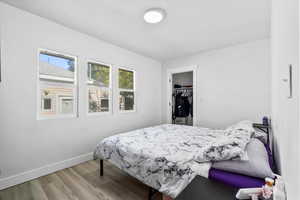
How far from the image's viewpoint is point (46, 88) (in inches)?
85.5

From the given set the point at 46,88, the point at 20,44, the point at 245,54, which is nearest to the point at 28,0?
the point at 20,44

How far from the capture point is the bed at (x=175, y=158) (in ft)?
3.24

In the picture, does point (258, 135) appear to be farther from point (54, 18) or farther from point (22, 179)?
point (54, 18)

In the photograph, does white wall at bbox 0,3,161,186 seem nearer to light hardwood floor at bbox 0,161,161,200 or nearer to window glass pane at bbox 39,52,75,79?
window glass pane at bbox 39,52,75,79

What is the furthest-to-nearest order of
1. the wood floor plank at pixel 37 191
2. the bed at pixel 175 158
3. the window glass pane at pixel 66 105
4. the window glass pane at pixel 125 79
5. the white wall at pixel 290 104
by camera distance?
the window glass pane at pixel 125 79
the window glass pane at pixel 66 105
the wood floor plank at pixel 37 191
the bed at pixel 175 158
the white wall at pixel 290 104

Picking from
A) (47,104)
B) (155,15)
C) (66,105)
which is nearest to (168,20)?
(155,15)

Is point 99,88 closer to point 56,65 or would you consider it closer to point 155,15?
point 56,65

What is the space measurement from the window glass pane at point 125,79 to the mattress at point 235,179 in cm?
270

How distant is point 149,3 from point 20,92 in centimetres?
217

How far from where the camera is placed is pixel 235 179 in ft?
2.96

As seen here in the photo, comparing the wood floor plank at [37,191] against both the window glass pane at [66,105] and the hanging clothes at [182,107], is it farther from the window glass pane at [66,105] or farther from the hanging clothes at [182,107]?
the hanging clothes at [182,107]

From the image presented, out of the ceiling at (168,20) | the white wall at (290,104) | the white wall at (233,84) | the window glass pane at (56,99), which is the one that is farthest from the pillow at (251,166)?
the window glass pane at (56,99)

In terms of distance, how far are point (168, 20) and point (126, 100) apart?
202cm

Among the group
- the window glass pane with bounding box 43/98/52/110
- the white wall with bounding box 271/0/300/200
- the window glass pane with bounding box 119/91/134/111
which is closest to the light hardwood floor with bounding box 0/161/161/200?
the window glass pane with bounding box 43/98/52/110
